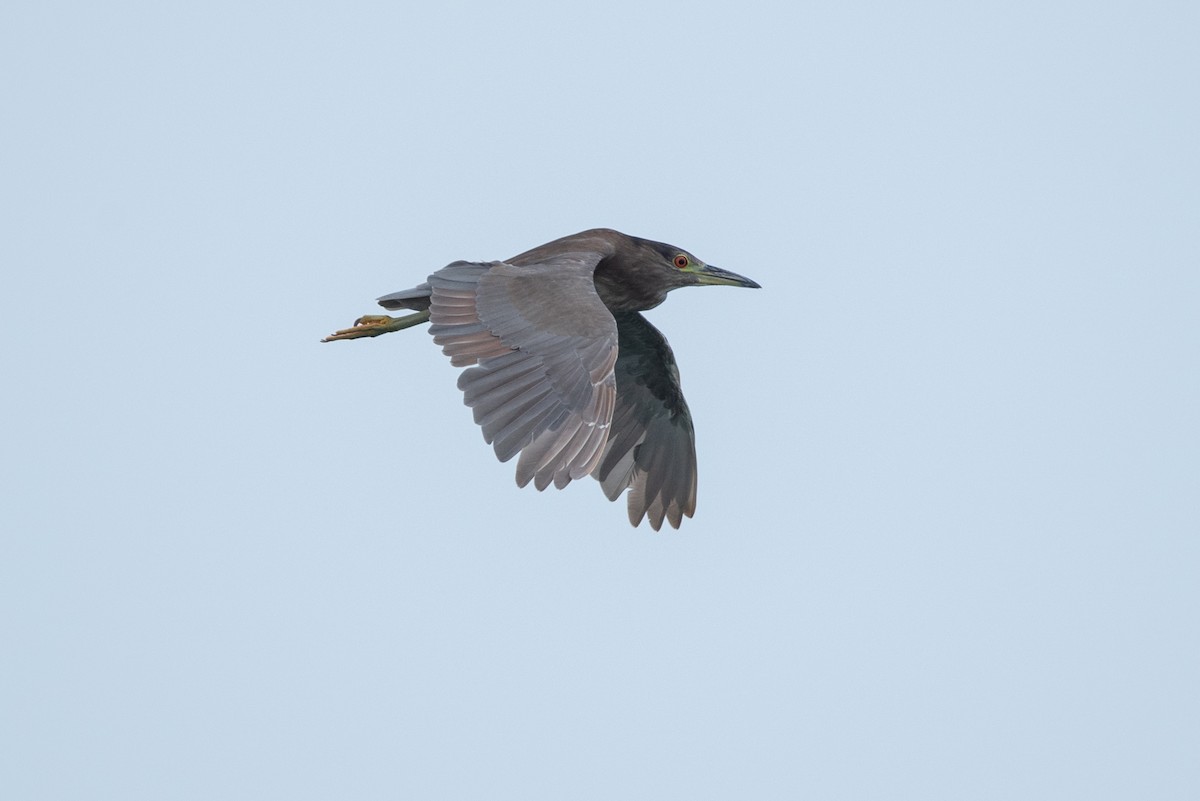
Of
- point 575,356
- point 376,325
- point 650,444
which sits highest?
point 376,325

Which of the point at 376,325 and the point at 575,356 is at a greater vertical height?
the point at 376,325

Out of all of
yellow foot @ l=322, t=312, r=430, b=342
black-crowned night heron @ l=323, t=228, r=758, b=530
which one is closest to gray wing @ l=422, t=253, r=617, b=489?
black-crowned night heron @ l=323, t=228, r=758, b=530

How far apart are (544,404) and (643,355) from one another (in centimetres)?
346

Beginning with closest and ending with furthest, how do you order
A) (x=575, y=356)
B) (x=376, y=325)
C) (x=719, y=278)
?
(x=575, y=356)
(x=376, y=325)
(x=719, y=278)

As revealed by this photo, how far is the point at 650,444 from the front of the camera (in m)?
13.8

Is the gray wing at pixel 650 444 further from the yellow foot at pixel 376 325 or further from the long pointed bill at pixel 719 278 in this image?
the yellow foot at pixel 376 325

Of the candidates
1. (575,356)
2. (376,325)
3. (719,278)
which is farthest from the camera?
(719,278)

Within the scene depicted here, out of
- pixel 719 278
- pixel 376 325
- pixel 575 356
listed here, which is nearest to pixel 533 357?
pixel 575 356

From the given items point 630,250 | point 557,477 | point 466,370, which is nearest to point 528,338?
point 466,370

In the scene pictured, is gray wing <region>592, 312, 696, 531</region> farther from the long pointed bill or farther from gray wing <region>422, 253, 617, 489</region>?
gray wing <region>422, 253, 617, 489</region>

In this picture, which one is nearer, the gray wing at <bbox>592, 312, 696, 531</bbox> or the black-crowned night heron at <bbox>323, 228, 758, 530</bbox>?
the black-crowned night heron at <bbox>323, 228, 758, 530</bbox>

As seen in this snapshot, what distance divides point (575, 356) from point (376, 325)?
303 centimetres

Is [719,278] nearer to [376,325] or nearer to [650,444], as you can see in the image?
[650,444]

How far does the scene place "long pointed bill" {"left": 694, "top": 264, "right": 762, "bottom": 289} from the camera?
1365 cm
